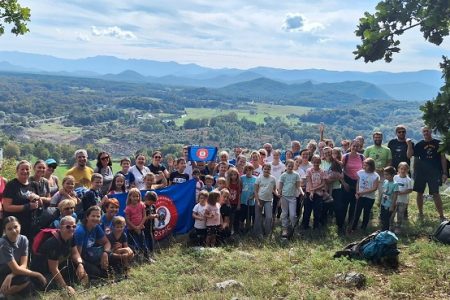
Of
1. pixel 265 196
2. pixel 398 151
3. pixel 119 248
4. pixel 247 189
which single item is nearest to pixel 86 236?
Answer: pixel 119 248

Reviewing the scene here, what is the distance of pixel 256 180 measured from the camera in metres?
10.0

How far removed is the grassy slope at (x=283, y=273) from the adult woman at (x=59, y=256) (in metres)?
0.34

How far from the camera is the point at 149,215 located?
29.5 ft

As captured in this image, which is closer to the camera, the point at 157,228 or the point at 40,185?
the point at 40,185

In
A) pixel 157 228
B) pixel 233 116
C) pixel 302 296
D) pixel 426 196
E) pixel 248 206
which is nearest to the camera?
pixel 302 296

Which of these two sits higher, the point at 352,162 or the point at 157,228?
the point at 352,162

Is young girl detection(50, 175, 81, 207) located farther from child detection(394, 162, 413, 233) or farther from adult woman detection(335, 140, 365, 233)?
child detection(394, 162, 413, 233)

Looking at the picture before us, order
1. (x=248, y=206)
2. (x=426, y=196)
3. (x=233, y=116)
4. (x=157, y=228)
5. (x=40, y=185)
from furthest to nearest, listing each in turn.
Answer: (x=233, y=116) → (x=426, y=196) → (x=248, y=206) → (x=157, y=228) → (x=40, y=185)

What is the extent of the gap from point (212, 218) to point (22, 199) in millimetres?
3762

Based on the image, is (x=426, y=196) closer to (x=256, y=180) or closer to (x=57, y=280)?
(x=256, y=180)

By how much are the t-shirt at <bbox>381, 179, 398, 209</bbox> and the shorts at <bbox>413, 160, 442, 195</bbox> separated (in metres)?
1.38

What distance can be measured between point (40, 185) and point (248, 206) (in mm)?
4601

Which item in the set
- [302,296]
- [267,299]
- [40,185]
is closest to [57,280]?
[40,185]

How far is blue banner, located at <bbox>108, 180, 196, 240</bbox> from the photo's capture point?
973 cm
